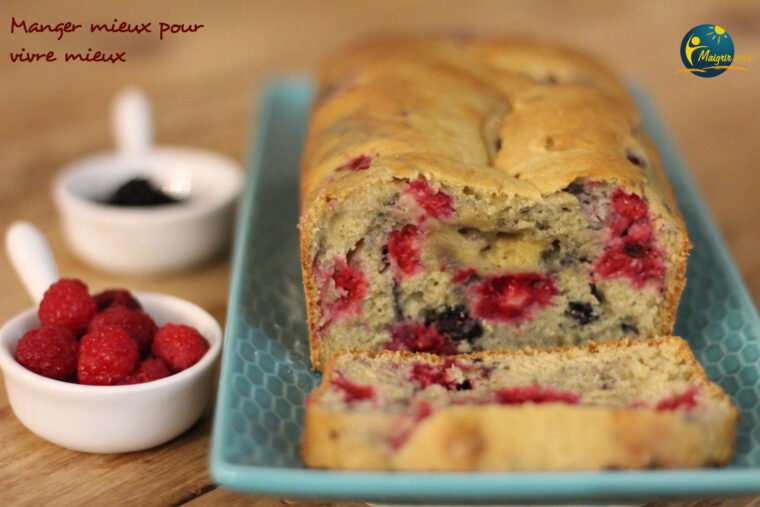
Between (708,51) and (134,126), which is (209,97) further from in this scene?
(708,51)

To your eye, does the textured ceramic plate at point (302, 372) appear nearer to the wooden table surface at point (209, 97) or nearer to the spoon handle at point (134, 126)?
the wooden table surface at point (209, 97)

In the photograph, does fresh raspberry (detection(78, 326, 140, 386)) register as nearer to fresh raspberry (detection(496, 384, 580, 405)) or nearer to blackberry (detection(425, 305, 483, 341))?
blackberry (detection(425, 305, 483, 341))

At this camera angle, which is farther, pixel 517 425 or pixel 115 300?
pixel 115 300

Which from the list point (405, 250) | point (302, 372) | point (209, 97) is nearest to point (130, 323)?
point (302, 372)

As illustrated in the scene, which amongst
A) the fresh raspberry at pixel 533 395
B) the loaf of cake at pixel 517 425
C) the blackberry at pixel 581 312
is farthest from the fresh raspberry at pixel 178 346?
the blackberry at pixel 581 312

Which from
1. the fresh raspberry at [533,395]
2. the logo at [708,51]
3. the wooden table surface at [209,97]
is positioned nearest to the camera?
the fresh raspberry at [533,395]

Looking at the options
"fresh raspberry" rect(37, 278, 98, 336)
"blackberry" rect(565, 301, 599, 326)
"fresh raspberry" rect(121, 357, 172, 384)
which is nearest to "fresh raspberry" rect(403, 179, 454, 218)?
"blackberry" rect(565, 301, 599, 326)
